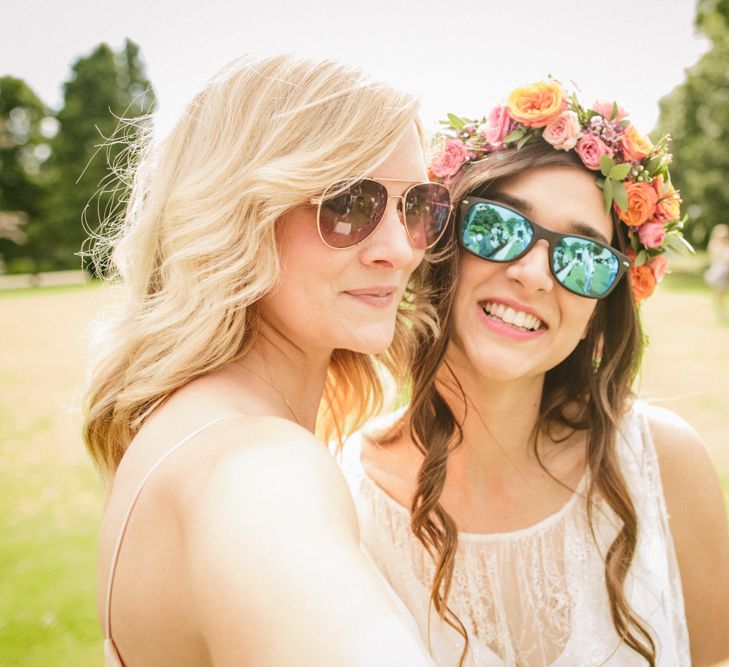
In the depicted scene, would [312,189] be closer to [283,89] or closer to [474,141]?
[283,89]

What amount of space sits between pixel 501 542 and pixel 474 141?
1.71 m

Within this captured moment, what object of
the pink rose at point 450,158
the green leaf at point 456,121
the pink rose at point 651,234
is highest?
the green leaf at point 456,121

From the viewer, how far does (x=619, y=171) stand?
2.49 metres

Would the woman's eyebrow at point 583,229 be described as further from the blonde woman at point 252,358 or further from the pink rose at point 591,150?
the blonde woman at point 252,358

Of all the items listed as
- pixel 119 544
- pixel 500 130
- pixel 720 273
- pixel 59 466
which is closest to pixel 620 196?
pixel 500 130

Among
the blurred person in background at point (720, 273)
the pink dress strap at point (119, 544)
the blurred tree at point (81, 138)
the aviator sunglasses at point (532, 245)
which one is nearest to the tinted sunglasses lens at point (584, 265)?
the aviator sunglasses at point (532, 245)

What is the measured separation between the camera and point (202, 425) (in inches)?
61.0

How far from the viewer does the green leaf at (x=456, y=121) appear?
2701 mm

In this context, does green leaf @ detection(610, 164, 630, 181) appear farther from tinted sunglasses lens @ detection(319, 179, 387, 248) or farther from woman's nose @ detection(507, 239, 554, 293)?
tinted sunglasses lens @ detection(319, 179, 387, 248)

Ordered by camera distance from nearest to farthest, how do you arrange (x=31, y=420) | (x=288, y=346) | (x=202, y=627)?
(x=202, y=627)
(x=288, y=346)
(x=31, y=420)

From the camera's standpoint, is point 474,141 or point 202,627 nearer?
point 202,627

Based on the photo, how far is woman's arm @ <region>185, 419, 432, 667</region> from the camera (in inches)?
41.3

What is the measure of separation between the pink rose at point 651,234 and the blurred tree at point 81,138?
38.5 m

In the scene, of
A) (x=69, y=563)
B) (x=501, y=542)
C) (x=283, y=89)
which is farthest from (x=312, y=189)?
(x=69, y=563)
